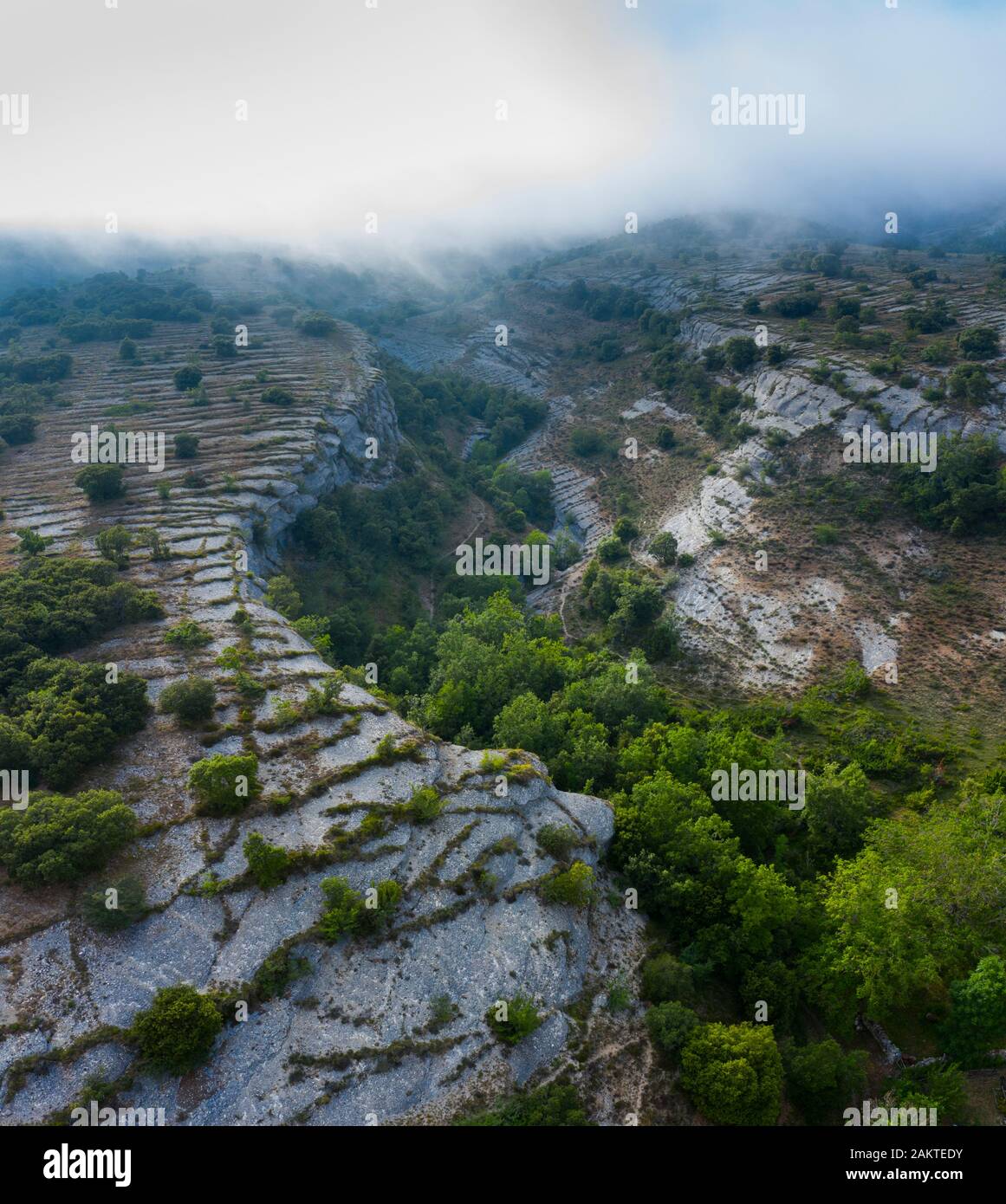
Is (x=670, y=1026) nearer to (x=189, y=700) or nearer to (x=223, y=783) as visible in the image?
(x=223, y=783)

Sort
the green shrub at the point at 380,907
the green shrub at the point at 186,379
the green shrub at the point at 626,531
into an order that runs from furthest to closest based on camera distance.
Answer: the green shrub at the point at 186,379 → the green shrub at the point at 626,531 → the green shrub at the point at 380,907

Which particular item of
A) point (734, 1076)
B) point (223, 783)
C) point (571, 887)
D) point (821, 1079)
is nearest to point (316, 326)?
point (223, 783)

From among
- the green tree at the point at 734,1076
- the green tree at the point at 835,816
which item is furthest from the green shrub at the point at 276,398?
the green tree at the point at 734,1076

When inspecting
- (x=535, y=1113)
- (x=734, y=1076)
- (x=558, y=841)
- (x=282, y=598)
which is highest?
(x=282, y=598)

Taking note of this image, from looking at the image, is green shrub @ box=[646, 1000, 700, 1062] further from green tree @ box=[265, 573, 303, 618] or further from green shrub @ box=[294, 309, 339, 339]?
green shrub @ box=[294, 309, 339, 339]

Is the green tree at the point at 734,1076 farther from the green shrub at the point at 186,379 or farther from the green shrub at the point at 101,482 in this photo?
the green shrub at the point at 186,379

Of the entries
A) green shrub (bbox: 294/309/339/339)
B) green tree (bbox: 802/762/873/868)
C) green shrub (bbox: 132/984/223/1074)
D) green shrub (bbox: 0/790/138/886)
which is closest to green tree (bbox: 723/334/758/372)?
green tree (bbox: 802/762/873/868)
